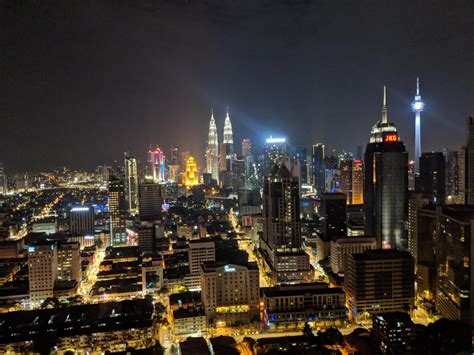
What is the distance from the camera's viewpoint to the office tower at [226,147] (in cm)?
4434

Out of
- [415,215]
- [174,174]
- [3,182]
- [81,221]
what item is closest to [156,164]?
[174,174]

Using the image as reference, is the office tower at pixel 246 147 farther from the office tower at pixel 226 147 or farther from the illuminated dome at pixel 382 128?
the illuminated dome at pixel 382 128

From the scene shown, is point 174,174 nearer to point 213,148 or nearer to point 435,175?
point 213,148

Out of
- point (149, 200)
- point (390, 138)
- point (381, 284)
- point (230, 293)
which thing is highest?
point (390, 138)

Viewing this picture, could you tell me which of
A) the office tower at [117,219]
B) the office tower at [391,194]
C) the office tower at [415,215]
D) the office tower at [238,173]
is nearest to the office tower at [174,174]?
the office tower at [238,173]

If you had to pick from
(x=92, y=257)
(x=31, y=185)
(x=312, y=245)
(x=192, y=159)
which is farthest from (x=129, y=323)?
(x=31, y=185)

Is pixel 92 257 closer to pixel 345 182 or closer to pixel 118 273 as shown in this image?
pixel 118 273

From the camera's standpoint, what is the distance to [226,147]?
4456 centimetres

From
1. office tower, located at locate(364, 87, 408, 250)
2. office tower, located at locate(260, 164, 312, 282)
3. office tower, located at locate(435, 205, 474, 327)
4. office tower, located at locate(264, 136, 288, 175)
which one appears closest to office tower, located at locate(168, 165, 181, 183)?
office tower, located at locate(264, 136, 288, 175)

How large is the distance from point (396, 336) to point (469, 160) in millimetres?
9905

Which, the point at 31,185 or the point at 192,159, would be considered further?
the point at 31,185

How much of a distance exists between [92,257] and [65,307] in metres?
6.48

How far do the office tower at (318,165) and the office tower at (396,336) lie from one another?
1055 inches

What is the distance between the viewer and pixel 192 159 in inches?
1735
